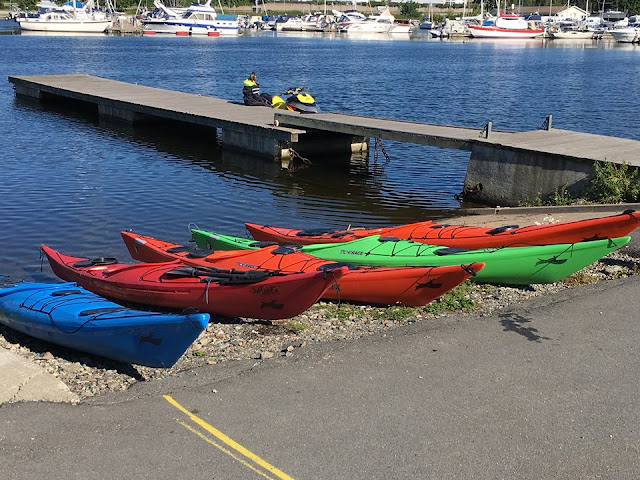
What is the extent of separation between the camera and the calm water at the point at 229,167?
1741 centimetres

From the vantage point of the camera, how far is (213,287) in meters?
10.1

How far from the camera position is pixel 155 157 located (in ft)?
80.9

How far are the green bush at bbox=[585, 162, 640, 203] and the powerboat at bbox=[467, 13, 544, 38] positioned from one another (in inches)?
4513

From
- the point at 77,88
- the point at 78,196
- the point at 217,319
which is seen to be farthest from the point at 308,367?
the point at 77,88

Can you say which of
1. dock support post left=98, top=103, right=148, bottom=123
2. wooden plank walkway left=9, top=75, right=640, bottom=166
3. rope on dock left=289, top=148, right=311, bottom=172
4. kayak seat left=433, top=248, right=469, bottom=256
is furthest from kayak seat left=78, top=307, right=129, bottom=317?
dock support post left=98, top=103, right=148, bottom=123

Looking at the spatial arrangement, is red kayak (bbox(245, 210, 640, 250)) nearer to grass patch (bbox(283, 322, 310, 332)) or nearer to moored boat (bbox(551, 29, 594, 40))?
grass patch (bbox(283, 322, 310, 332))

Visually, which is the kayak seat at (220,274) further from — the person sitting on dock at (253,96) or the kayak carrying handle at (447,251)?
the person sitting on dock at (253,96)

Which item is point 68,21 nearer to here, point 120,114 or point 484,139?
point 120,114

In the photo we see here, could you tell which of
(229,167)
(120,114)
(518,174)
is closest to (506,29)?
(120,114)

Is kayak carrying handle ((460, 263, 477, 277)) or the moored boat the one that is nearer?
kayak carrying handle ((460, 263, 477, 277))

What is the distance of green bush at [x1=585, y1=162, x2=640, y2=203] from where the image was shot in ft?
48.3

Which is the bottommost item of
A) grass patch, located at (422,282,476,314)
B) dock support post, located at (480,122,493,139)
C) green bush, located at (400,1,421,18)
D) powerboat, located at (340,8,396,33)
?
grass patch, located at (422,282,476,314)

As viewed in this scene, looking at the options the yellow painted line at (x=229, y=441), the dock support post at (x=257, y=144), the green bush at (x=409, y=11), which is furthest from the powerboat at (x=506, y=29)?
the yellow painted line at (x=229, y=441)

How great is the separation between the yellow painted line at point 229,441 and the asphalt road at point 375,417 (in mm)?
18
